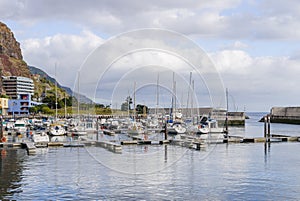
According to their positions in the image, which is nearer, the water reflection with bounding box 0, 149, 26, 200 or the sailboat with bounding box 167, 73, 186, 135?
the water reflection with bounding box 0, 149, 26, 200

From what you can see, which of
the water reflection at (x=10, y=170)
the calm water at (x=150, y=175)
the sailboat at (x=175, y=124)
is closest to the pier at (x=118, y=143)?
the calm water at (x=150, y=175)

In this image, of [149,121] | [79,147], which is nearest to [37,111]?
[149,121]

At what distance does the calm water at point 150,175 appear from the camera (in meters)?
30.5

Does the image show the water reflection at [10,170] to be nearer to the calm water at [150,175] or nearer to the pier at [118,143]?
the calm water at [150,175]

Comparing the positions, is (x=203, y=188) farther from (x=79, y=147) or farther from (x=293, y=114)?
(x=293, y=114)

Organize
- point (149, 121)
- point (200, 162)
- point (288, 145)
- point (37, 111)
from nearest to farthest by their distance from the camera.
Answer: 1. point (200, 162)
2. point (288, 145)
3. point (149, 121)
4. point (37, 111)

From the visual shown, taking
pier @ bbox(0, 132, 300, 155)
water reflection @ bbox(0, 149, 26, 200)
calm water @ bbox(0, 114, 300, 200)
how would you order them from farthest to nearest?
pier @ bbox(0, 132, 300, 155)
water reflection @ bbox(0, 149, 26, 200)
calm water @ bbox(0, 114, 300, 200)

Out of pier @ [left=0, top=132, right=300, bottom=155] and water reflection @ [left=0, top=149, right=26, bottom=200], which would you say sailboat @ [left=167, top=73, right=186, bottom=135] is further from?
water reflection @ [left=0, top=149, right=26, bottom=200]

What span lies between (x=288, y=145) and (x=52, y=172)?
1545 inches

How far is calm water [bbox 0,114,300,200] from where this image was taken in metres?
30.5

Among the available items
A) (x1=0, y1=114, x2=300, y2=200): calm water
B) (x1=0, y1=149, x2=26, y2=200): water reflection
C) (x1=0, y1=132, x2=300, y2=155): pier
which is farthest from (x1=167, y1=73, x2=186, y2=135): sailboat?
(x1=0, y1=149, x2=26, y2=200): water reflection

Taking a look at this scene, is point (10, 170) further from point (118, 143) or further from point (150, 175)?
point (118, 143)

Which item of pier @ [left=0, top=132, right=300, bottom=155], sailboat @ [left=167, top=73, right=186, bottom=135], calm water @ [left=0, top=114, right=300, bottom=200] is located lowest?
calm water @ [left=0, top=114, right=300, bottom=200]

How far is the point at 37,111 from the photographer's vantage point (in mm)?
186000
